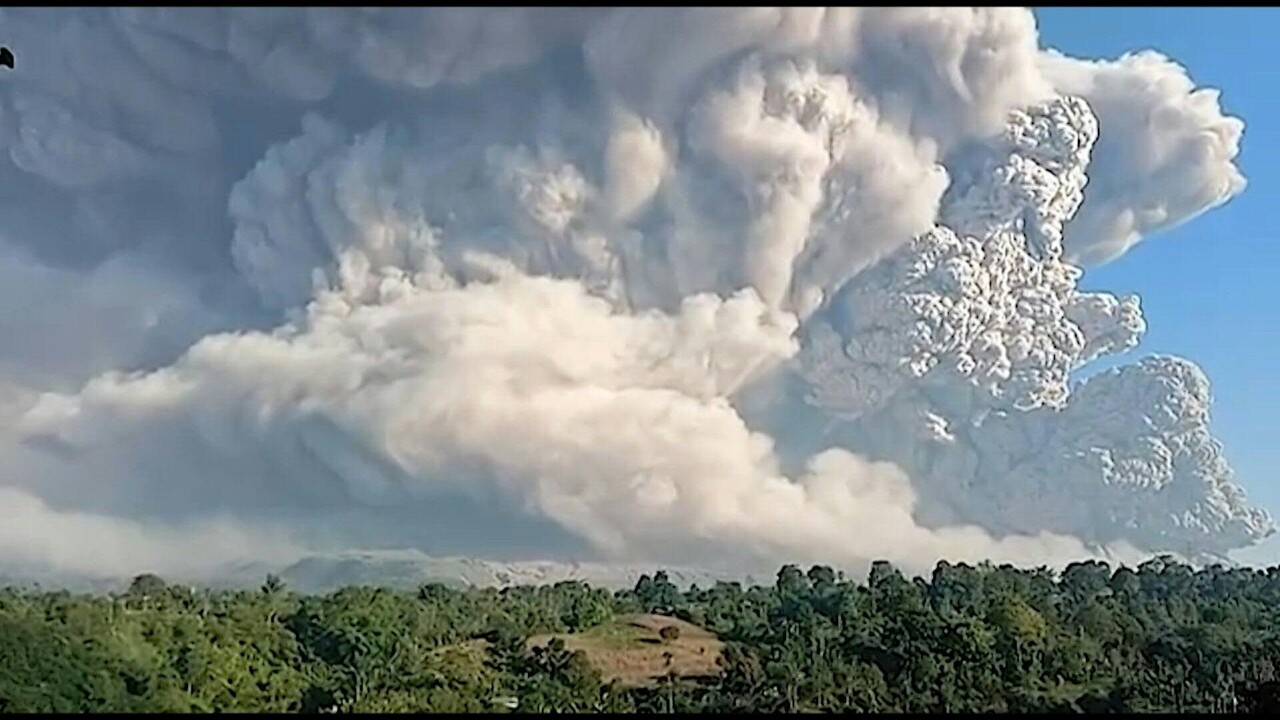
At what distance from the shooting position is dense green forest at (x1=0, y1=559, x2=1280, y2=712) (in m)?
26.1

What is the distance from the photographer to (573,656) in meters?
31.5

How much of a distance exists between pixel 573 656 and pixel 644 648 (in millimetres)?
5655

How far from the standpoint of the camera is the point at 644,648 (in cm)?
3678

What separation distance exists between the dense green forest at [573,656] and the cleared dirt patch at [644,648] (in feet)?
1.16

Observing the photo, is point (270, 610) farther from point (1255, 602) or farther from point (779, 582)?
point (1255, 602)

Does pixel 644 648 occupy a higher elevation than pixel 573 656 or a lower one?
higher

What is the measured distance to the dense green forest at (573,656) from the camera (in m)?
26.1

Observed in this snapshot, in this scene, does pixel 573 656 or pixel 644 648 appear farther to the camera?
pixel 644 648

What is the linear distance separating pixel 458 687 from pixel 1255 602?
36.2 metres

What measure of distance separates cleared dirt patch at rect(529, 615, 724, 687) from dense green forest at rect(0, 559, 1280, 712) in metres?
0.35

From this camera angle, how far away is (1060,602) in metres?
47.0

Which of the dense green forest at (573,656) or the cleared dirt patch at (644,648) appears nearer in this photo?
the dense green forest at (573,656)

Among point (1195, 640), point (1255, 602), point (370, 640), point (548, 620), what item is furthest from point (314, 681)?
point (1255, 602)

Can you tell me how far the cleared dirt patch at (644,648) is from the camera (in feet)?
109
